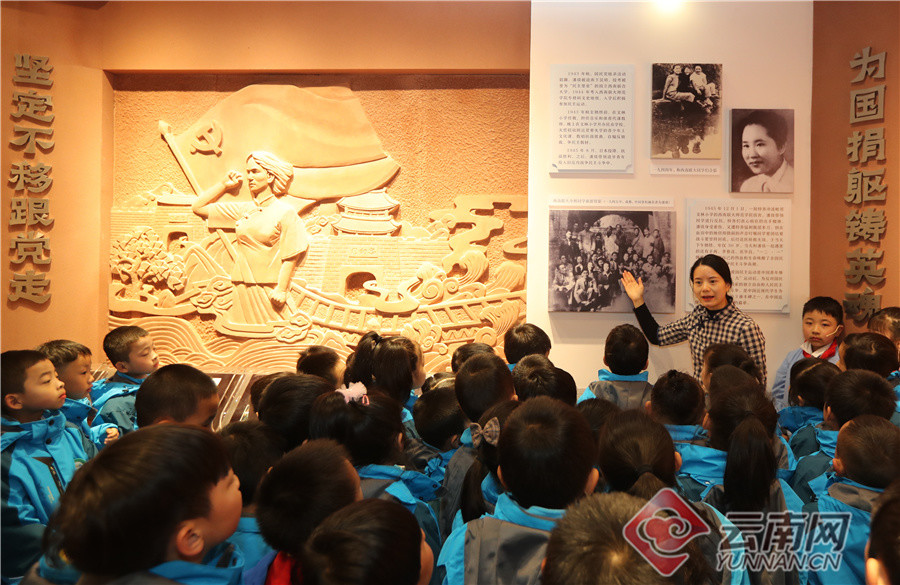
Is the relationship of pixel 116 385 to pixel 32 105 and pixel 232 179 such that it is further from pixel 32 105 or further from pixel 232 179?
pixel 32 105

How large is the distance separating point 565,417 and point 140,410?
1529mm

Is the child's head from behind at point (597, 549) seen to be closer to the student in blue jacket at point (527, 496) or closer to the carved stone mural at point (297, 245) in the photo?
the student in blue jacket at point (527, 496)

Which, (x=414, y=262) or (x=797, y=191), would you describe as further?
(x=414, y=262)

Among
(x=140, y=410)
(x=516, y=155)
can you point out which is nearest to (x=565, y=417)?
(x=140, y=410)

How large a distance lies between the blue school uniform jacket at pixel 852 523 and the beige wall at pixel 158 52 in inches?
145

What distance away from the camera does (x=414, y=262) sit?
497 centimetres

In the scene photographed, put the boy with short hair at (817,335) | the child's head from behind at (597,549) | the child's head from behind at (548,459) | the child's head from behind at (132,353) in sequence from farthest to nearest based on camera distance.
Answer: the boy with short hair at (817,335)
the child's head from behind at (132,353)
the child's head from behind at (548,459)
the child's head from behind at (597,549)

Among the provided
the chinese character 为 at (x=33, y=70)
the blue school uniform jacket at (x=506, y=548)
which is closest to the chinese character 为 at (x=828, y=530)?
the blue school uniform jacket at (x=506, y=548)

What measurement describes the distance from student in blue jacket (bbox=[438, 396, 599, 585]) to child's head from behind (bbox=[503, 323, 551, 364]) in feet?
6.46

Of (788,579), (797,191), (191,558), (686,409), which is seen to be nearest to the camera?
(191,558)

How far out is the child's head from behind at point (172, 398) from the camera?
241 centimetres

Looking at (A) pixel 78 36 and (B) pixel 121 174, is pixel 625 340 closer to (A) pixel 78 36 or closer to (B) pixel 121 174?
(B) pixel 121 174

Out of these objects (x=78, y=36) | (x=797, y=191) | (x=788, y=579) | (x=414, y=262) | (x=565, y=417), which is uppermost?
(x=78, y=36)

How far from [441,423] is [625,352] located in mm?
957
